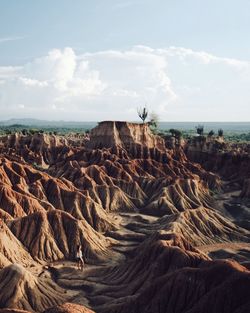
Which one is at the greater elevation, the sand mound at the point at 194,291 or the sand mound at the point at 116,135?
the sand mound at the point at 116,135

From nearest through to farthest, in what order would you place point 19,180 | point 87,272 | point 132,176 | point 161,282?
point 161,282 < point 87,272 < point 19,180 < point 132,176

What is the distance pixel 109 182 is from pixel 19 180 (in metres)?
20.8

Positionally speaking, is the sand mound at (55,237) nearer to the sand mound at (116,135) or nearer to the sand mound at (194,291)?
the sand mound at (194,291)

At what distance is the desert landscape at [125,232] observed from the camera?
38.6 metres

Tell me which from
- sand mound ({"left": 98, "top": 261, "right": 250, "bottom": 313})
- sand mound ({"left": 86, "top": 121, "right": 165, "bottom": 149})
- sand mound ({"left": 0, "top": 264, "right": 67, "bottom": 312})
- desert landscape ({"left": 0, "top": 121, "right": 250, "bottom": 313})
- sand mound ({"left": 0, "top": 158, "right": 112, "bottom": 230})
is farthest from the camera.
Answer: sand mound ({"left": 86, "top": 121, "right": 165, "bottom": 149})

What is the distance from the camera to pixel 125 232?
248ft

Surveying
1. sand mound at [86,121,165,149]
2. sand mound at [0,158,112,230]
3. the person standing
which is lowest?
the person standing

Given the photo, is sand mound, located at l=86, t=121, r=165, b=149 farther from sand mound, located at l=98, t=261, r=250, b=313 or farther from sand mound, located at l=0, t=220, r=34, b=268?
sand mound, located at l=98, t=261, r=250, b=313

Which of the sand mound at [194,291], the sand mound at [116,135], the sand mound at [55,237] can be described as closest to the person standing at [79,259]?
the sand mound at [55,237]

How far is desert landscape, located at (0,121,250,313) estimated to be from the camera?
38562mm

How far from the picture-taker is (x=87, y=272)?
2207 inches

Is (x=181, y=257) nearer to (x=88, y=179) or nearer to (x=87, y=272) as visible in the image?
(x=87, y=272)

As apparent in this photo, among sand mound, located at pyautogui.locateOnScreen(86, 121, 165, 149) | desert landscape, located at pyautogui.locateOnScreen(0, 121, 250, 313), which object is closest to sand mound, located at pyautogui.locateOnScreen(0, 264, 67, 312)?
desert landscape, located at pyautogui.locateOnScreen(0, 121, 250, 313)

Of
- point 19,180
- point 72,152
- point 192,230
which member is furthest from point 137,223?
point 72,152
